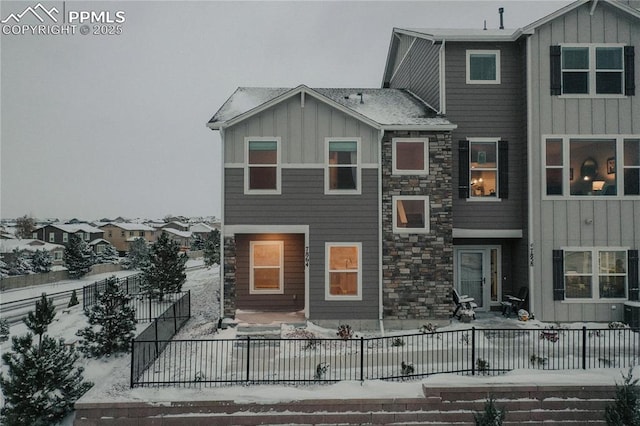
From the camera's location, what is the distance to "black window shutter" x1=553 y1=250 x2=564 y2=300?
38.9 feet

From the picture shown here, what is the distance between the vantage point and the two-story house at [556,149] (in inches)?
467

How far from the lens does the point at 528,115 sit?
12.0 metres

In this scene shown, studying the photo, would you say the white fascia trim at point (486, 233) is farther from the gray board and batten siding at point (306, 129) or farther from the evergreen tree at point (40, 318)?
the evergreen tree at point (40, 318)

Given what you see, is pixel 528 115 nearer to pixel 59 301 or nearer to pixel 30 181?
pixel 59 301

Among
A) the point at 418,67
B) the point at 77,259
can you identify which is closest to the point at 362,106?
the point at 418,67

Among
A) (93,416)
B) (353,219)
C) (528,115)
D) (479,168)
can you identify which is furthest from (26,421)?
(528,115)

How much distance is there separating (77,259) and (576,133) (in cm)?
4012

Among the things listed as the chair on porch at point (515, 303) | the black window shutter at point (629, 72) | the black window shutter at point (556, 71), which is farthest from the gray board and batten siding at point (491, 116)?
the black window shutter at point (629, 72)

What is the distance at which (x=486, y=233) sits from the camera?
1242 cm

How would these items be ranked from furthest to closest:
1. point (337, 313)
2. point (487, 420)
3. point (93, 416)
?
point (337, 313)
point (93, 416)
point (487, 420)

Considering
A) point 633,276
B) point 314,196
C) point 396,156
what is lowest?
point 633,276

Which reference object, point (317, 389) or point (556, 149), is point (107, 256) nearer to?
point (317, 389)

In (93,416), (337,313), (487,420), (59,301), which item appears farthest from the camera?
(59,301)

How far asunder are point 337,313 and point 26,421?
24.9ft
